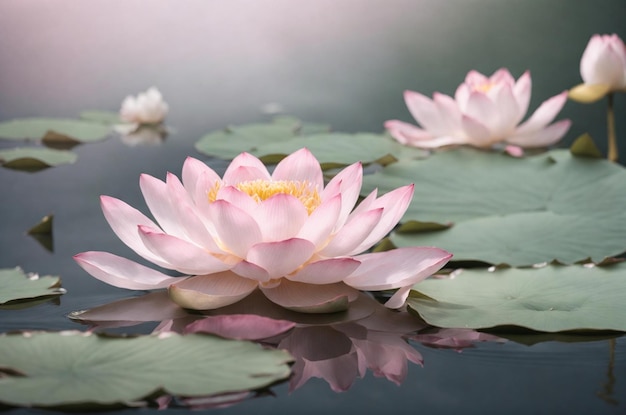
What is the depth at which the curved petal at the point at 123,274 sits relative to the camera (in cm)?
86

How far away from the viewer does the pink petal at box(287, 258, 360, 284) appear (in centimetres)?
81

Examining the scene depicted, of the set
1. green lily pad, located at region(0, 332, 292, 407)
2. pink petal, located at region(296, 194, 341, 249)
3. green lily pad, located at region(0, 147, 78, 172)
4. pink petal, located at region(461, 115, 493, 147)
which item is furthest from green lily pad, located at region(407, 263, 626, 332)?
green lily pad, located at region(0, 147, 78, 172)

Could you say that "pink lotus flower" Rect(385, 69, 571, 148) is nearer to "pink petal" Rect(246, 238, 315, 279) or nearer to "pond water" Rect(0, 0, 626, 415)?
"pond water" Rect(0, 0, 626, 415)

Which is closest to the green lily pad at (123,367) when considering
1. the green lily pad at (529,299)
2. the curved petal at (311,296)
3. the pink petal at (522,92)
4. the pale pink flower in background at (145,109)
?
the curved petal at (311,296)

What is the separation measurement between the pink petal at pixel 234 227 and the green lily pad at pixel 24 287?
253 mm

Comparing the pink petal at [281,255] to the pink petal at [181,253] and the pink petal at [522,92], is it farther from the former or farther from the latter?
the pink petal at [522,92]

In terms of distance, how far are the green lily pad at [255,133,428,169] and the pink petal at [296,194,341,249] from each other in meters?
0.61

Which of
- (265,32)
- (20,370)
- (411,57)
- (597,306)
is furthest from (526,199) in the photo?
(265,32)

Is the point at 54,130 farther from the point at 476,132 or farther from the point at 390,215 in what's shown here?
the point at 390,215

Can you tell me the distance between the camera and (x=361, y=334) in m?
0.82

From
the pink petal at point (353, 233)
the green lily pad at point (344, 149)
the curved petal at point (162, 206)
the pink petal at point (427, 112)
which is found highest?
the pink petal at point (427, 112)

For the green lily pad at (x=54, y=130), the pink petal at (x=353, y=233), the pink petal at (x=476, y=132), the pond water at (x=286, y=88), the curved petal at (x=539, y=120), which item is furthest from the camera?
the green lily pad at (x=54, y=130)

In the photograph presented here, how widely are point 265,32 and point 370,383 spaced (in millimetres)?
2911

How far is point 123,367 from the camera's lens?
26.3 inches
